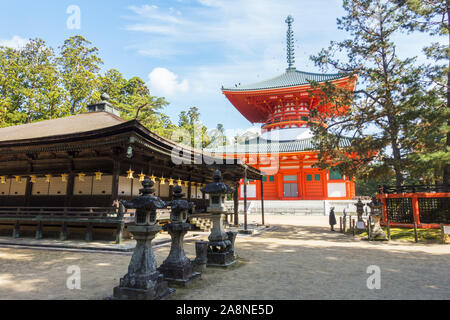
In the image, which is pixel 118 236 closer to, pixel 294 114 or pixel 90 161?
pixel 90 161

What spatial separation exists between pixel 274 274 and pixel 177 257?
2.36m

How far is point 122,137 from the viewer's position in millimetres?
10039

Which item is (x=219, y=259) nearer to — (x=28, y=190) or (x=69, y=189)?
(x=69, y=189)

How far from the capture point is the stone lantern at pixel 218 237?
7.05m

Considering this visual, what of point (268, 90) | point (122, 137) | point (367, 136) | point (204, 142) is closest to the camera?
point (122, 137)

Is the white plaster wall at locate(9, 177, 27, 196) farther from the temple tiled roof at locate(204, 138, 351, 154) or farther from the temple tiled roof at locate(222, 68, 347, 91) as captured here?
the temple tiled roof at locate(222, 68, 347, 91)

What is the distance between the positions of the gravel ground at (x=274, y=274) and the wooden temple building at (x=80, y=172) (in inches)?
85.2

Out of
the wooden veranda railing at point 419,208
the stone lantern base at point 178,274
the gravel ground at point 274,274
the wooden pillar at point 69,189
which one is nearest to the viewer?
the gravel ground at point 274,274

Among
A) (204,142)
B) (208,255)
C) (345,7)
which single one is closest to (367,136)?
(345,7)

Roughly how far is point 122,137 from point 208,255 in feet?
18.6

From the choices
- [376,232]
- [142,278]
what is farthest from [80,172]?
[376,232]

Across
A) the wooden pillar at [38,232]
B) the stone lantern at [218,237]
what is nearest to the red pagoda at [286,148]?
the wooden pillar at [38,232]

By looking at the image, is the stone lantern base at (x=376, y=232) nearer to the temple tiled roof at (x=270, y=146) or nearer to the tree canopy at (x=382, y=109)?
the tree canopy at (x=382, y=109)

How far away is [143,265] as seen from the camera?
4.47 meters
